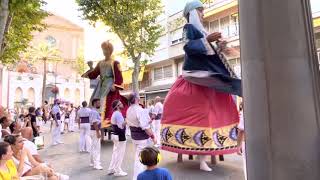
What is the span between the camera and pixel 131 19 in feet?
68.2

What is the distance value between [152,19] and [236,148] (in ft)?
53.9

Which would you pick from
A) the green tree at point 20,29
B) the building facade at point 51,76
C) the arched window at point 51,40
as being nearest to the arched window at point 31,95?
the building facade at point 51,76

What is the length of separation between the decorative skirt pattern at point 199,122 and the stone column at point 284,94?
407cm

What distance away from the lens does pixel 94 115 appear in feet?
31.6

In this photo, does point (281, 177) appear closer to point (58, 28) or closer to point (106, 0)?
point (106, 0)

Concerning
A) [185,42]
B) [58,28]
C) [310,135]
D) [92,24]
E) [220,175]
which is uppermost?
[58,28]

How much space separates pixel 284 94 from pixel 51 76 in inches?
2657

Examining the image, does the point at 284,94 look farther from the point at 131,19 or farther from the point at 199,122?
the point at 131,19

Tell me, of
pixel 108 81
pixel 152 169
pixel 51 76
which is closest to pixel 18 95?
pixel 51 76

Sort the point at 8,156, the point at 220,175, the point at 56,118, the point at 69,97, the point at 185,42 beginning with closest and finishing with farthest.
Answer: the point at 8,156
the point at 220,175
the point at 185,42
the point at 56,118
the point at 69,97

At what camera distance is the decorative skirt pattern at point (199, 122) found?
6402mm

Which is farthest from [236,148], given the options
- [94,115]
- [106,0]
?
[106,0]

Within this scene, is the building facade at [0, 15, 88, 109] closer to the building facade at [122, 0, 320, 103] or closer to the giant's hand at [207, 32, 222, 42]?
the building facade at [122, 0, 320, 103]

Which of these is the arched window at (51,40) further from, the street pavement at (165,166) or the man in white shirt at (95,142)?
the man in white shirt at (95,142)
